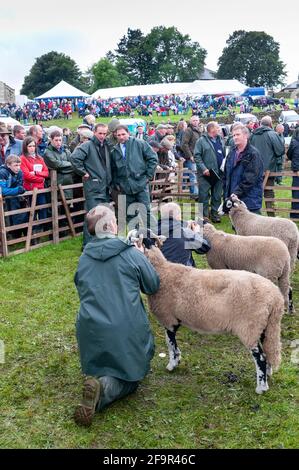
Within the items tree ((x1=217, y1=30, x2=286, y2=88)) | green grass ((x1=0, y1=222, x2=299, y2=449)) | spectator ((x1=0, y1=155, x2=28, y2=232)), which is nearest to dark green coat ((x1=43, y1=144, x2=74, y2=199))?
spectator ((x1=0, y1=155, x2=28, y2=232))

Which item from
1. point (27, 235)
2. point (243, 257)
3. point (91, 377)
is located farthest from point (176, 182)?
point (91, 377)

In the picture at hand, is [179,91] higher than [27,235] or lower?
higher

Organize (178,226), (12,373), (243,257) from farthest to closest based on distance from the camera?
Result: (243,257)
(178,226)
(12,373)

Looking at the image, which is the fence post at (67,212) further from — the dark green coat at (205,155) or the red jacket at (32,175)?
the dark green coat at (205,155)

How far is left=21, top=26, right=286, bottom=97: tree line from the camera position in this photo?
86.8 metres

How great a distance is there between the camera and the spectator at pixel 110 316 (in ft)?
12.6

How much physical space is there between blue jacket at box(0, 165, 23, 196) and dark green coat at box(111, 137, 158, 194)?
5.54 feet

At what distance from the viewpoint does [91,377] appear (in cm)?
372

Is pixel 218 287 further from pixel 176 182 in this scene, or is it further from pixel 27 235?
pixel 176 182

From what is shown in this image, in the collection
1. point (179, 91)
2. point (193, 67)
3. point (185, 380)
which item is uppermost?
point (193, 67)

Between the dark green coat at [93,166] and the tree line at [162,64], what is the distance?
Answer: 8059 centimetres

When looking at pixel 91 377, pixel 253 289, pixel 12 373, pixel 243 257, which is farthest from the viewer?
pixel 243 257
